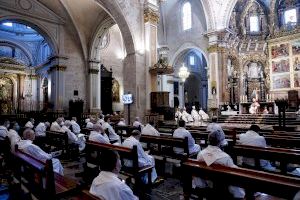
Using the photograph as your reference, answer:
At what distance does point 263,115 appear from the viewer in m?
15.2

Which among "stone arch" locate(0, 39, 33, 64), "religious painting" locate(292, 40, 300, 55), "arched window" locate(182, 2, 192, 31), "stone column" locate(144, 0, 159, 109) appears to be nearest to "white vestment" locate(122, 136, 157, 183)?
"stone column" locate(144, 0, 159, 109)

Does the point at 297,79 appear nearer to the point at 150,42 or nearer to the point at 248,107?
the point at 248,107

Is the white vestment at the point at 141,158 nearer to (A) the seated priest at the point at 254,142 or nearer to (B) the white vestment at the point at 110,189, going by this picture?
(A) the seated priest at the point at 254,142

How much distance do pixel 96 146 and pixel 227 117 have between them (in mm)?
14202

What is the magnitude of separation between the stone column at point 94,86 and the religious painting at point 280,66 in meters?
15.5

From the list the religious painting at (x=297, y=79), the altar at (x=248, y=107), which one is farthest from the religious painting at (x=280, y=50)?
the altar at (x=248, y=107)

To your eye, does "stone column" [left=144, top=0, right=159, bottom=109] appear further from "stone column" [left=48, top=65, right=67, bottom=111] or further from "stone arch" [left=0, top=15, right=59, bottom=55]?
"stone arch" [left=0, top=15, right=59, bottom=55]

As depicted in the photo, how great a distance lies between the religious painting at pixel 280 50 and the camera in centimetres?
2106

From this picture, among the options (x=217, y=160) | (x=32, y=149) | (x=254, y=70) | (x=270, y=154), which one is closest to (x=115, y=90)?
(x=254, y=70)

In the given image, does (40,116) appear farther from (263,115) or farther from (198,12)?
(198,12)

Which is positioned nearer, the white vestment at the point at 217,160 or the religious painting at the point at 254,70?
the white vestment at the point at 217,160

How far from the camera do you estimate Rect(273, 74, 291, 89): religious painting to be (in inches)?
818

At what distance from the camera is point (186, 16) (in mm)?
24109

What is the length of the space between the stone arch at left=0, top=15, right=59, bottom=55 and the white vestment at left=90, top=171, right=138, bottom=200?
17634 millimetres
